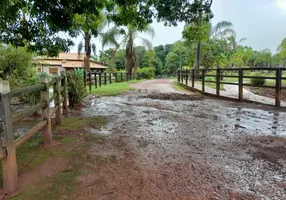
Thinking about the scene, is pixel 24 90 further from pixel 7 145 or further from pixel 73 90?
pixel 73 90

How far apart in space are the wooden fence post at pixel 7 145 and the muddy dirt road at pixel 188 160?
2.26 ft

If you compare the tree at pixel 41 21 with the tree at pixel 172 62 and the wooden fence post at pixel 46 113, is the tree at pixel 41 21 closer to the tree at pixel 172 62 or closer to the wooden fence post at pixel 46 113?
the wooden fence post at pixel 46 113

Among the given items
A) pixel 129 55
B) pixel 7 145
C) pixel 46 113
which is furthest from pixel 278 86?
pixel 129 55

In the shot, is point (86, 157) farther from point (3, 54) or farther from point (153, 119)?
point (3, 54)

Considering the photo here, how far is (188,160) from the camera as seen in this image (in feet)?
10.4

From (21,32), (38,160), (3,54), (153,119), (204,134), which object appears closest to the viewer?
(38,160)

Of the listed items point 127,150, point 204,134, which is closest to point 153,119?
point 204,134

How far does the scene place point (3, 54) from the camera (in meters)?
12.5

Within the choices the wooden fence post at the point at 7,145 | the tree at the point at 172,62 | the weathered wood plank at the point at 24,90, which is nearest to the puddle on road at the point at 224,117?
the weathered wood plank at the point at 24,90

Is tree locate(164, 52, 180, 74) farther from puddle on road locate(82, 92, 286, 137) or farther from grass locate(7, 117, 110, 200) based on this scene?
grass locate(7, 117, 110, 200)

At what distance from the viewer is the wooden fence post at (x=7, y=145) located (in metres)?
2.26

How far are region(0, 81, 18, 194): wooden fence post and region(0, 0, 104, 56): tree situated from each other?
14.4 feet

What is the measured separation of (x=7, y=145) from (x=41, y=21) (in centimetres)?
599

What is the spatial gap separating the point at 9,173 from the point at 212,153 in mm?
2591
